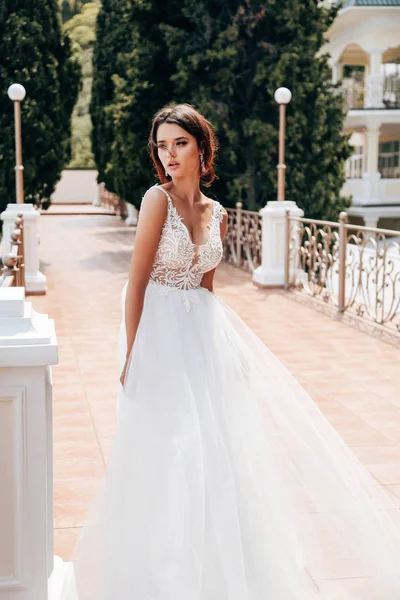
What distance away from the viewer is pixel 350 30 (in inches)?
996

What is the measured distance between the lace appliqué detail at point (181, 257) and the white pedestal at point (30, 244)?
848 centimetres

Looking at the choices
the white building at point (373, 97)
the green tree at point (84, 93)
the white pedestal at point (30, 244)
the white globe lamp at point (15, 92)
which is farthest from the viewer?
the green tree at point (84, 93)

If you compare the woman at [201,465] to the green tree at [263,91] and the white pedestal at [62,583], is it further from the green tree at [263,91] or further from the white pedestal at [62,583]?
the green tree at [263,91]

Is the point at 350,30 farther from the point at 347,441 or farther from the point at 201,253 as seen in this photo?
the point at 201,253

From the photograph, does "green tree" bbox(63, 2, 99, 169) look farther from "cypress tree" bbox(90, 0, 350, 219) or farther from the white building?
"cypress tree" bbox(90, 0, 350, 219)

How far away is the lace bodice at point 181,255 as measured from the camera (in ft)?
9.82

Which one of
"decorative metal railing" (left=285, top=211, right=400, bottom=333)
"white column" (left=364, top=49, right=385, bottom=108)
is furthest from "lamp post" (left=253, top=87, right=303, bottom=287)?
"white column" (left=364, top=49, right=385, bottom=108)

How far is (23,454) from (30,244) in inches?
364

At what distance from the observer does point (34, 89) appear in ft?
49.9

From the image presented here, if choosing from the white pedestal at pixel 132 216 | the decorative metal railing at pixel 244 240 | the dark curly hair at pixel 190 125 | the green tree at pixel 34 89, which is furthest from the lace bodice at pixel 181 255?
the white pedestal at pixel 132 216

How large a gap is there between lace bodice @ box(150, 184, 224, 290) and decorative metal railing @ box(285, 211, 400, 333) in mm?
5138

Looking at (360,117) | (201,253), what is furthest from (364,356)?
(360,117)

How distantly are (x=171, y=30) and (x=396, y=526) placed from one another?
12973mm

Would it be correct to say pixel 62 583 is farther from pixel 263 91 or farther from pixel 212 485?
pixel 263 91
